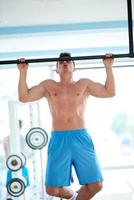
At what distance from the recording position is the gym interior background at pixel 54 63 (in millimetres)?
4496

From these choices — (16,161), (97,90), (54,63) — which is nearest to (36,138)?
(16,161)

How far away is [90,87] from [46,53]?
5.79 ft

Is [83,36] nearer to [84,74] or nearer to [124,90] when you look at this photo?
[84,74]

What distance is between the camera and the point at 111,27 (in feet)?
15.6

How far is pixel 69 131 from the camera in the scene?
322 cm

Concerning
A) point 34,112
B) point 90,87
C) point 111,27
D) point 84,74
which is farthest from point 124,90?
point 90,87

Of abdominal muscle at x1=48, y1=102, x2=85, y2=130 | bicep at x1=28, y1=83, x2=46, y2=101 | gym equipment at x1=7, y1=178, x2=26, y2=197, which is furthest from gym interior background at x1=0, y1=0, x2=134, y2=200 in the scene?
abdominal muscle at x1=48, y1=102, x2=85, y2=130

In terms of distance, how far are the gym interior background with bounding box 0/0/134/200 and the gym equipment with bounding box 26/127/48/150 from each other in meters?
0.17

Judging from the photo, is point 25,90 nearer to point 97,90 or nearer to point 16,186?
point 97,90

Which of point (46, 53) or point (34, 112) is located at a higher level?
point (46, 53)

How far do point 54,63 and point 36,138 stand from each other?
1.05 meters

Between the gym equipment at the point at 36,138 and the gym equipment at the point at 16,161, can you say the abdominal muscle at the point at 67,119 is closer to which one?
the gym equipment at the point at 36,138

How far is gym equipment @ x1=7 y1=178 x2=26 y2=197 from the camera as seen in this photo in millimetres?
4590

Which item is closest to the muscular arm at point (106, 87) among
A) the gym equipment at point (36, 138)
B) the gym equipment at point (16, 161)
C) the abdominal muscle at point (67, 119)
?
the abdominal muscle at point (67, 119)
